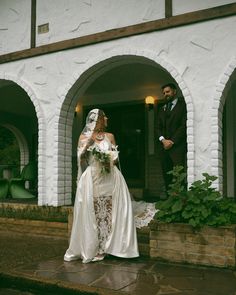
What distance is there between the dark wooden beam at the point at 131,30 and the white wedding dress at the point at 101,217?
2.09 metres

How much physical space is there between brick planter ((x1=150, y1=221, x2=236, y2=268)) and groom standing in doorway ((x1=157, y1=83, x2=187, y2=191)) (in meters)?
1.55

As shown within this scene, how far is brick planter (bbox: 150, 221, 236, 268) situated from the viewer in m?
4.39

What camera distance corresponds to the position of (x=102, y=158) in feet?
15.9

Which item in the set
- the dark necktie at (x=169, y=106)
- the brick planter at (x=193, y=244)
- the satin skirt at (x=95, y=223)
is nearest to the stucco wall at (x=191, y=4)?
the dark necktie at (x=169, y=106)

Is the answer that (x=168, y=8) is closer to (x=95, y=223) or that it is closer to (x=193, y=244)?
Answer: (x=95, y=223)

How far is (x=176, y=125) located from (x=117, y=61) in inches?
61.0

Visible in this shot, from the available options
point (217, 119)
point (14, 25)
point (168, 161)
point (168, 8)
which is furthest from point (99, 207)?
point (14, 25)

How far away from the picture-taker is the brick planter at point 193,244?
4391 millimetres

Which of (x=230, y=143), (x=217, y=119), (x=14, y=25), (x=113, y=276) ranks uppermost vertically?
(x=14, y=25)

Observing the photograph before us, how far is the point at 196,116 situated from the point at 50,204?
307cm

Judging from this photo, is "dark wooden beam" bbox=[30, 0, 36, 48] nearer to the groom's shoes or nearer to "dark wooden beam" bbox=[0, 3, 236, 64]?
"dark wooden beam" bbox=[0, 3, 236, 64]

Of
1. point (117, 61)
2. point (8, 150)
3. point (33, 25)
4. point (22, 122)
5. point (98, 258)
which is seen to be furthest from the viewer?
point (8, 150)

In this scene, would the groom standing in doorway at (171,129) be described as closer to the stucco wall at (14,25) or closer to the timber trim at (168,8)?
the timber trim at (168,8)

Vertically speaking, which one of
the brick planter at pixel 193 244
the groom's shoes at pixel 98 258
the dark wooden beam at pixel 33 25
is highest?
the dark wooden beam at pixel 33 25
